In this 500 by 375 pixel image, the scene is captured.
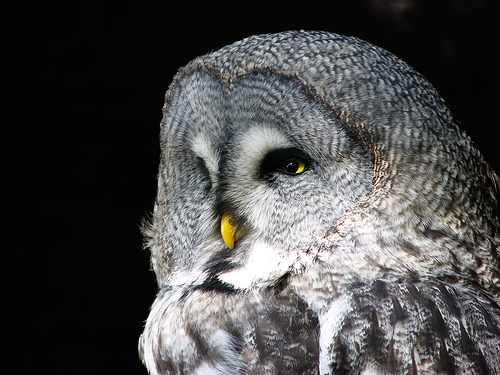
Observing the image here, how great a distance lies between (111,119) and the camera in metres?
2.19

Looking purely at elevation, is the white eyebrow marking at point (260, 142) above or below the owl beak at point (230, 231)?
above

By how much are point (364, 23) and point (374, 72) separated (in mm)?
1310

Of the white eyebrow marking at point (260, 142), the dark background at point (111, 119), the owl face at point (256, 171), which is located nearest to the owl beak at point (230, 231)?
the owl face at point (256, 171)

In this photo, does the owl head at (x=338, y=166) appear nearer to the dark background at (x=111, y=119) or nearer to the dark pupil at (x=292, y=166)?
the dark pupil at (x=292, y=166)

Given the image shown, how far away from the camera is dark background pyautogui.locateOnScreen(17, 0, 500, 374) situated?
2098mm

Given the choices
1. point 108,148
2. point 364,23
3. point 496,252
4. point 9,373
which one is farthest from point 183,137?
point 9,373

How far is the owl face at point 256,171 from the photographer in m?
0.98

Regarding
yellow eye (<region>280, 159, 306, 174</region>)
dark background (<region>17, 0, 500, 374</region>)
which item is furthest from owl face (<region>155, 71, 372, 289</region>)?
dark background (<region>17, 0, 500, 374</region>)

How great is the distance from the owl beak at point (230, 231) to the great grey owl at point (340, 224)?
4 cm

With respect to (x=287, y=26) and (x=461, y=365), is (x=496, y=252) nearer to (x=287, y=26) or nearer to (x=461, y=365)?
(x=461, y=365)

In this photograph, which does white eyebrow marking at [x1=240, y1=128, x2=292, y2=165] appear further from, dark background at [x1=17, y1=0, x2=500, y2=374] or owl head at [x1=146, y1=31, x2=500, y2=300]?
dark background at [x1=17, y1=0, x2=500, y2=374]

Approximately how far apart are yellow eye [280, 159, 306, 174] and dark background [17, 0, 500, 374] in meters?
1.22

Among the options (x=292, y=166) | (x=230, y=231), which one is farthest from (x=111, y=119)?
(x=292, y=166)

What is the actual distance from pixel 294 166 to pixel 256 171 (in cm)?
8
